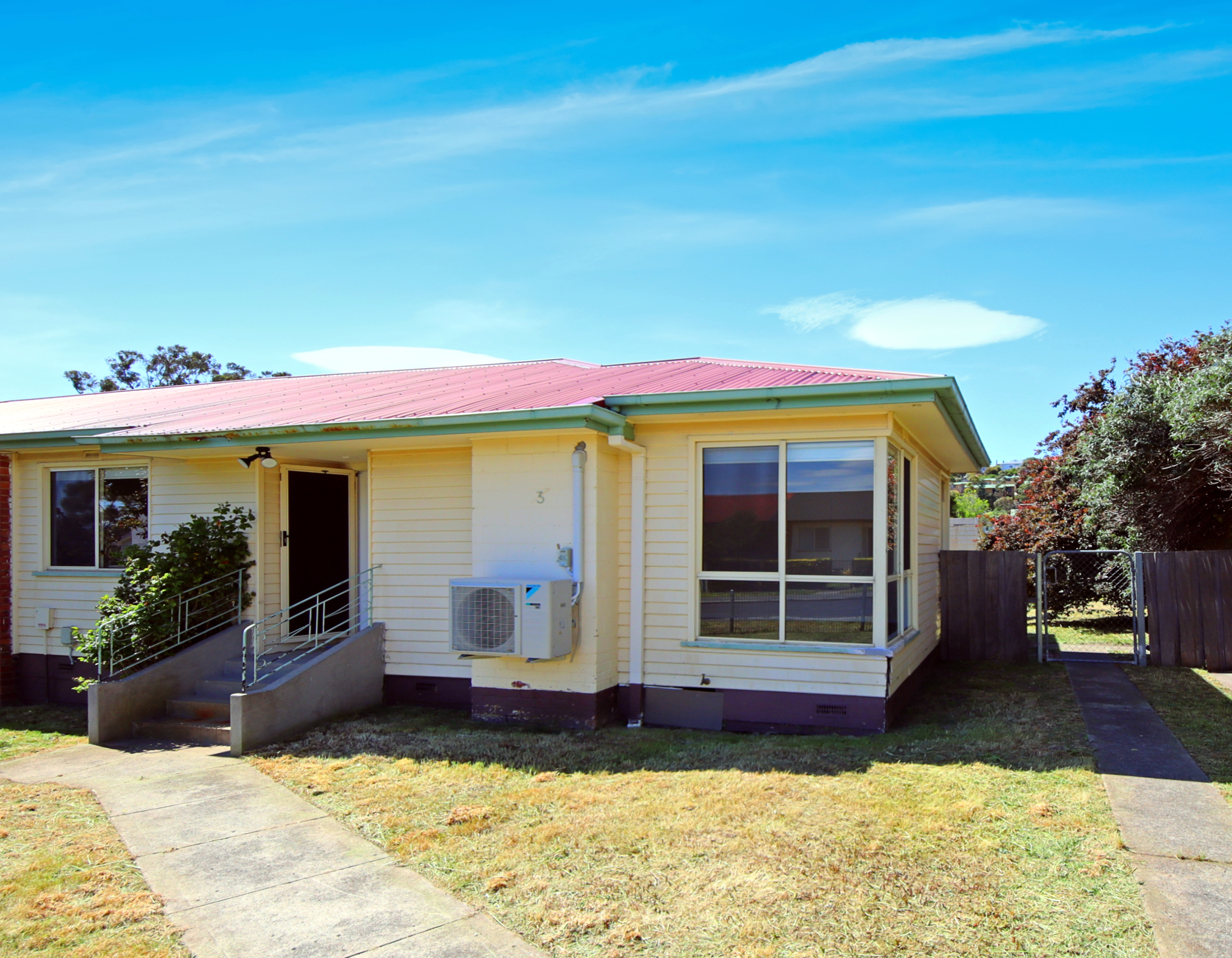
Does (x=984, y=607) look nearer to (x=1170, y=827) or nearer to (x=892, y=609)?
(x=892, y=609)

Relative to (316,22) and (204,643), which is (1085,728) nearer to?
(204,643)

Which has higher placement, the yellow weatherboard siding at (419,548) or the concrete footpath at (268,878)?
the yellow weatherboard siding at (419,548)

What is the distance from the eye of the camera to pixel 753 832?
4.84 m

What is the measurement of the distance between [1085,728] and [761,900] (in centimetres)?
491

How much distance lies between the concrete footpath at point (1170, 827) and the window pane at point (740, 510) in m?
3.04

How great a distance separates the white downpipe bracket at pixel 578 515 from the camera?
7.52 m

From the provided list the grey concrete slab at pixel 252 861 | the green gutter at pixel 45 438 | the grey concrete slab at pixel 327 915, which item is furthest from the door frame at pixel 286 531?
the grey concrete slab at pixel 327 915

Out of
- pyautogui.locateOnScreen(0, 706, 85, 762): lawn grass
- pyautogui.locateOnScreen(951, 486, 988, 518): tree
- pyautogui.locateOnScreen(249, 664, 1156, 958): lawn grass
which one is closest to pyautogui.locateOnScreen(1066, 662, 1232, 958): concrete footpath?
pyautogui.locateOnScreen(249, 664, 1156, 958): lawn grass

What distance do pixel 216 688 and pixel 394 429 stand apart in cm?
331

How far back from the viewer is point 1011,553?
12.6m

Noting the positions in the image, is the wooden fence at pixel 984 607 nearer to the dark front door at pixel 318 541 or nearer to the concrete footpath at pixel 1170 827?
the concrete footpath at pixel 1170 827

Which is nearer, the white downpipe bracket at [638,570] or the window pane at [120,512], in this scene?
the white downpipe bracket at [638,570]

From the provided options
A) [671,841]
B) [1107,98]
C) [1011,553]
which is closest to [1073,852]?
[671,841]

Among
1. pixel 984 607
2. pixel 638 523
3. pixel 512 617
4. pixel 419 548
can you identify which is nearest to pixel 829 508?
pixel 638 523
